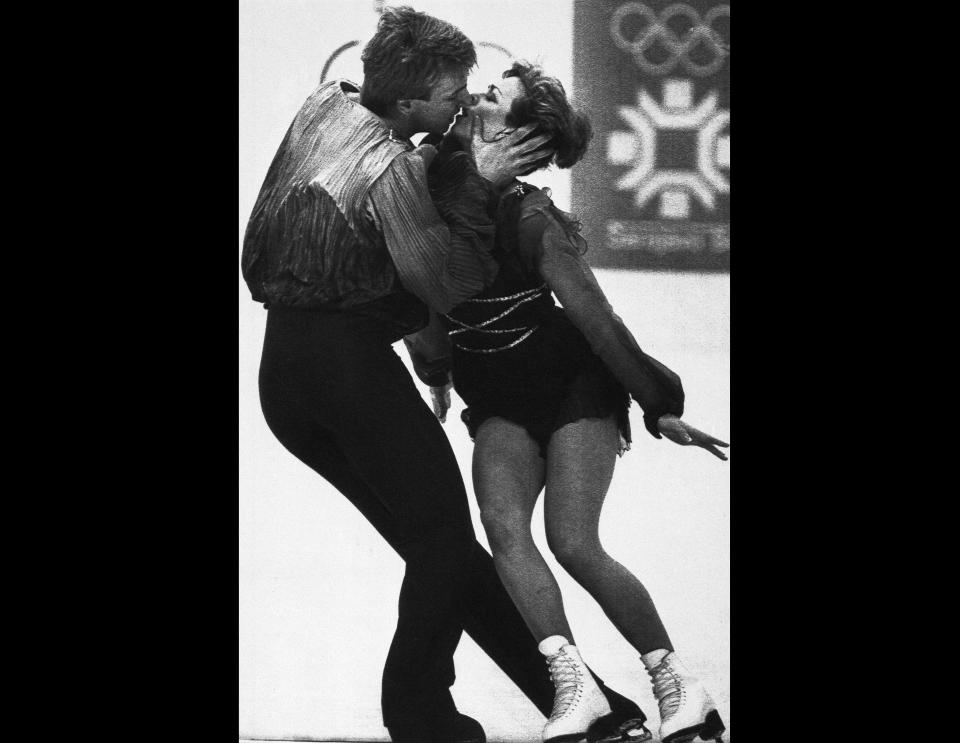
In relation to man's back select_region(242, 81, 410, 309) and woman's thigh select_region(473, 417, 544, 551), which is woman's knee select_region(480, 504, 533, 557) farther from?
man's back select_region(242, 81, 410, 309)

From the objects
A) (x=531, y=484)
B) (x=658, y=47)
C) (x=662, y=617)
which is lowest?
(x=662, y=617)

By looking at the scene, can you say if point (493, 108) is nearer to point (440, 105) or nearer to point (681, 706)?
point (440, 105)

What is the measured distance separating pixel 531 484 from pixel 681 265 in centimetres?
81

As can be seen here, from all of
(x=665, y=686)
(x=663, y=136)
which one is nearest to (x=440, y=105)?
(x=663, y=136)

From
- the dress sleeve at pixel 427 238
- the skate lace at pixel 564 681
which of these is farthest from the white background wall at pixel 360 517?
the dress sleeve at pixel 427 238

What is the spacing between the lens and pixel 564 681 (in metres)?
3.88

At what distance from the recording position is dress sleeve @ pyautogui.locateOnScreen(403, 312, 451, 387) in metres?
3.91

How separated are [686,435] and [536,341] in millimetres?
538

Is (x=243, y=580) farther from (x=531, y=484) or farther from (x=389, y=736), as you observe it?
(x=531, y=484)

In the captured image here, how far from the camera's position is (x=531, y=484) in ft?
12.9

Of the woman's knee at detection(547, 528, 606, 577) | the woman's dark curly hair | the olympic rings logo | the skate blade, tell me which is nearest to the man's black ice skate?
the skate blade

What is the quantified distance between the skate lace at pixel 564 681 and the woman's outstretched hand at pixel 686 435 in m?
0.71

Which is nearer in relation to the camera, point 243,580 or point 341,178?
point 341,178

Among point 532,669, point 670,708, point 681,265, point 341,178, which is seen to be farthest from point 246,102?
Result: point 670,708
